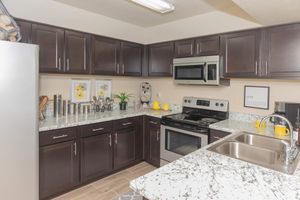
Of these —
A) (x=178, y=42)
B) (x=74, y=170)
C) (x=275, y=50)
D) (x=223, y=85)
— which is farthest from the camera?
(x=178, y=42)

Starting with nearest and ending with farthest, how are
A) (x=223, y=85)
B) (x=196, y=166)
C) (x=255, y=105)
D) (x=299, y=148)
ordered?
(x=196, y=166)
(x=299, y=148)
(x=255, y=105)
(x=223, y=85)

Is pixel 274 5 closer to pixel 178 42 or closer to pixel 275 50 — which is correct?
pixel 275 50

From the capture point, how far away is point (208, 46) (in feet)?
9.12

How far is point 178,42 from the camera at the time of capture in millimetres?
3129

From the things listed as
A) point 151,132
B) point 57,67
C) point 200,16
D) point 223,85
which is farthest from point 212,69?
point 57,67

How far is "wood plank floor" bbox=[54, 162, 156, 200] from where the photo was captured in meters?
2.44

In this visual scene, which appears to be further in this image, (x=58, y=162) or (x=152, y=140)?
(x=152, y=140)

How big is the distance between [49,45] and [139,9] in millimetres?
1387

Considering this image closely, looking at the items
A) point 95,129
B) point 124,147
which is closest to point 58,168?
point 95,129

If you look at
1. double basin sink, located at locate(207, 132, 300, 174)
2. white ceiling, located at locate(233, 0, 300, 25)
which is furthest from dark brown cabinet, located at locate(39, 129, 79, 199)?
Answer: white ceiling, located at locate(233, 0, 300, 25)

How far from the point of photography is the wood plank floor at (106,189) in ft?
8.00

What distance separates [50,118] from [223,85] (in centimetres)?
250

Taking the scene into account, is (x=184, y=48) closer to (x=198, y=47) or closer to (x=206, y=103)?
(x=198, y=47)

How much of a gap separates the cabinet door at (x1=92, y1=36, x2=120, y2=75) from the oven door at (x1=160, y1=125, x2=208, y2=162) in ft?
4.08
